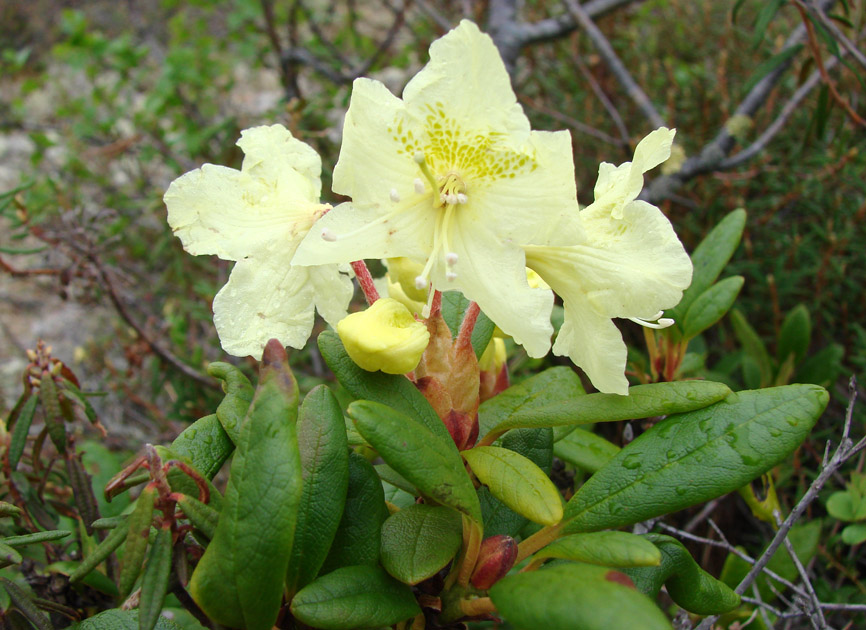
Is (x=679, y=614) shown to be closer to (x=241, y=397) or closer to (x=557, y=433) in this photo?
(x=557, y=433)

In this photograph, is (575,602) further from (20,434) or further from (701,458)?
(20,434)

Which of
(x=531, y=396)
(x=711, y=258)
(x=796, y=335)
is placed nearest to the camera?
(x=531, y=396)

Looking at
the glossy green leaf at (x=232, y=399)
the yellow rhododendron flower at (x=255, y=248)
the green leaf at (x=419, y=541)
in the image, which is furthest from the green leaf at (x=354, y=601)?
the yellow rhododendron flower at (x=255, y=248)

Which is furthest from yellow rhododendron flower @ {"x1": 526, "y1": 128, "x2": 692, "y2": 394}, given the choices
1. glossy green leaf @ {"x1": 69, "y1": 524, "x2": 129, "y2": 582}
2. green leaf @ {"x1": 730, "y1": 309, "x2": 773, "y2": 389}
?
green leaf @ {"x1": 730, "y1": 309, "x2": 773, "y2": 389}

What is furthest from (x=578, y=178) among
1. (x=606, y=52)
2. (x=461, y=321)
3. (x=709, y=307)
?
(x=461, y=321)

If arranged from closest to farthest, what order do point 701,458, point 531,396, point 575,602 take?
point 575,602
point 701,458
point 531,396

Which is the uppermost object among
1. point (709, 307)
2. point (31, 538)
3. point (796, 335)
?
point (31, 538)

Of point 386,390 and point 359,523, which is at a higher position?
point 386,390

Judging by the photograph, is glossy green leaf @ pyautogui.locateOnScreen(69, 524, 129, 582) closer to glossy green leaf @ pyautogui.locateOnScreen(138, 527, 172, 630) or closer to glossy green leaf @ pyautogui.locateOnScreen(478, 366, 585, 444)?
glossy green leaf @ pyautogui.locateOnScreen(138, 527, 172, 630)
